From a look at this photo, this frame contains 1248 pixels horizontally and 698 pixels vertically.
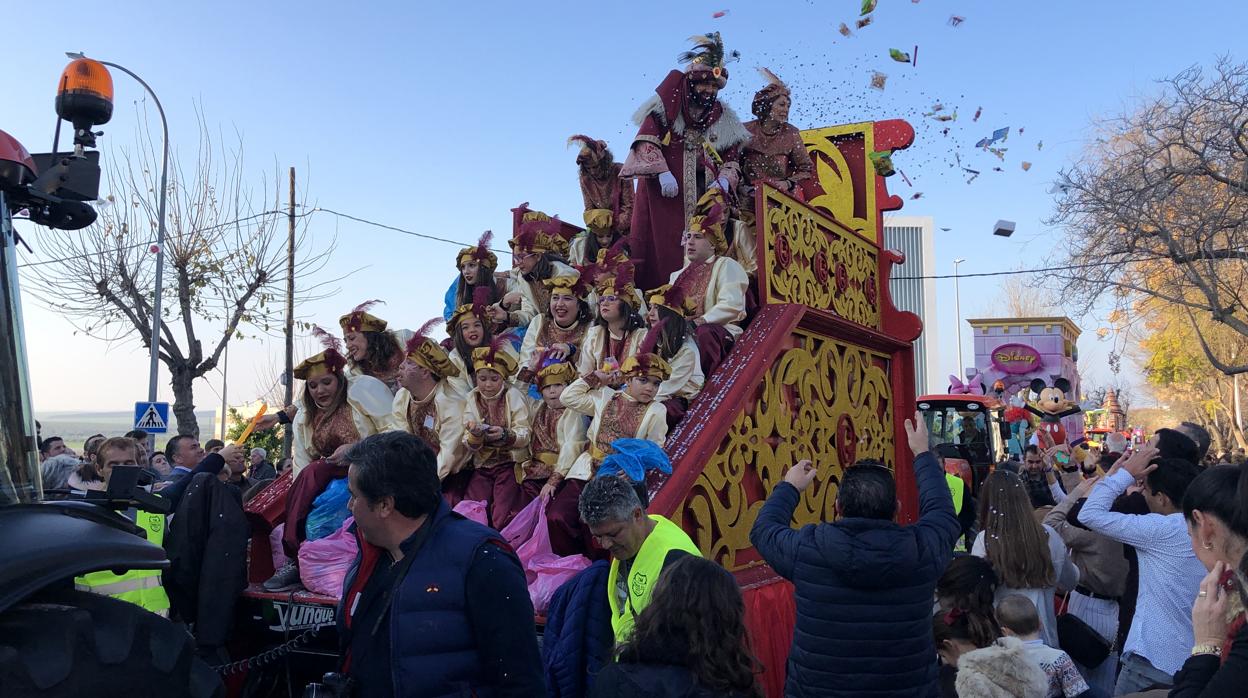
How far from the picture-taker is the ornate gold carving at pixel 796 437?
5172 mm

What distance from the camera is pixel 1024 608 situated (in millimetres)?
3438

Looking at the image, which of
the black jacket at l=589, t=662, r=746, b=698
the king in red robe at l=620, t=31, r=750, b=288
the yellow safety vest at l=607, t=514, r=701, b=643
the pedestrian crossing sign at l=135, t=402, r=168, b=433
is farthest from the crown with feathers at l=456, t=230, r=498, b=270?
the pedestrian crossing sign at l=135, t=402, r=168, b=433

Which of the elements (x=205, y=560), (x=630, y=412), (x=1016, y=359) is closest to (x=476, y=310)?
(x=630, y=412)

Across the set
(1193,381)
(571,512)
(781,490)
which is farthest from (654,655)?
(1193,381)

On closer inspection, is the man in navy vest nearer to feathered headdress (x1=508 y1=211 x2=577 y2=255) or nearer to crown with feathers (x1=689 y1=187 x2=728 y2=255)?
crown with feathers (x1=689 y1=187 x2=728 y2=255)

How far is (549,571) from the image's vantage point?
4.96 meters

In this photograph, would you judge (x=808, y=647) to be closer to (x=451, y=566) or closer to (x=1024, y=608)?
(x=1024, y=608)

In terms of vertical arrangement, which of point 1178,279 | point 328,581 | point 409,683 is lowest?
point 328,581

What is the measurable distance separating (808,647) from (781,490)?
0.68 m

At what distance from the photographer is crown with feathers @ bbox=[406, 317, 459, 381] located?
6105 mm

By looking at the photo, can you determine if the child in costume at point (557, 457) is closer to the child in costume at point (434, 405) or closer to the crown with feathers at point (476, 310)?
the child in costume at point (434, 405)

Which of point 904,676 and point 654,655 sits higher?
point 654,655

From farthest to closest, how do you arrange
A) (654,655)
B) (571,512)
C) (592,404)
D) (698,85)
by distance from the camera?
(698,85) → (592,404) → (571,512) → (654,655)

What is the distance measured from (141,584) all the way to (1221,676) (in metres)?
4.84
